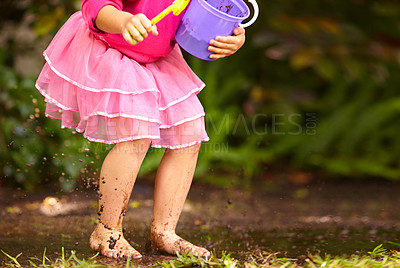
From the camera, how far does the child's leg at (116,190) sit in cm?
227

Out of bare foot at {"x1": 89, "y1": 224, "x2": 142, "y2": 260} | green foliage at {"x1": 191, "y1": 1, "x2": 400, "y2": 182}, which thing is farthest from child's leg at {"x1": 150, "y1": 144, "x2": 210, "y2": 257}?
green foliage at {"x1": 191, "y1": 1, "x2": 400, "y2": 182}

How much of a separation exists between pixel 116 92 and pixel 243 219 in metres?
1.40

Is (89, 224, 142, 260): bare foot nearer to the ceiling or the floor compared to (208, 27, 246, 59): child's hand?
nearer to the floor

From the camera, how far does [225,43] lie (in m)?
2.25

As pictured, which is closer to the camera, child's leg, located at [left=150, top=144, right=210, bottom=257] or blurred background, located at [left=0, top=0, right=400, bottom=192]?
child's leg, located at [left=150, top=144, right=210, bottom=257]

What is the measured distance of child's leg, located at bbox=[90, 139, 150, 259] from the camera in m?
2.27

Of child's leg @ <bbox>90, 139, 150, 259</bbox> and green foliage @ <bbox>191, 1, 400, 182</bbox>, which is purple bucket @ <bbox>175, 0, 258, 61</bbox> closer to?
child's leg @ <bbox>90, 139, 150, 259</bbox>

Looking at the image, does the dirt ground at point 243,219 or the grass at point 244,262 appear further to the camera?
the dirt ground at point 243,219

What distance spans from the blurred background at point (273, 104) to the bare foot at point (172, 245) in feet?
5.14

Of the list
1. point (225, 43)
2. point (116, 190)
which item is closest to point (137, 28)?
point (225, 43)

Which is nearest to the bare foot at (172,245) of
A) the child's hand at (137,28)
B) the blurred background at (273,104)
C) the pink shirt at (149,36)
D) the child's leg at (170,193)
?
the child's leg at (170,193)

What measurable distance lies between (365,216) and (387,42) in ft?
6.60

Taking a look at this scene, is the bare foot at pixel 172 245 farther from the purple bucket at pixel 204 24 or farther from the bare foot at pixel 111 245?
the purple bucket at pixel 204 24

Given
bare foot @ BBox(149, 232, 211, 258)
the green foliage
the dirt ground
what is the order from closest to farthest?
bare foot @ BBox(149, 232, 211, 258) → the dirt ground → the green foliage
